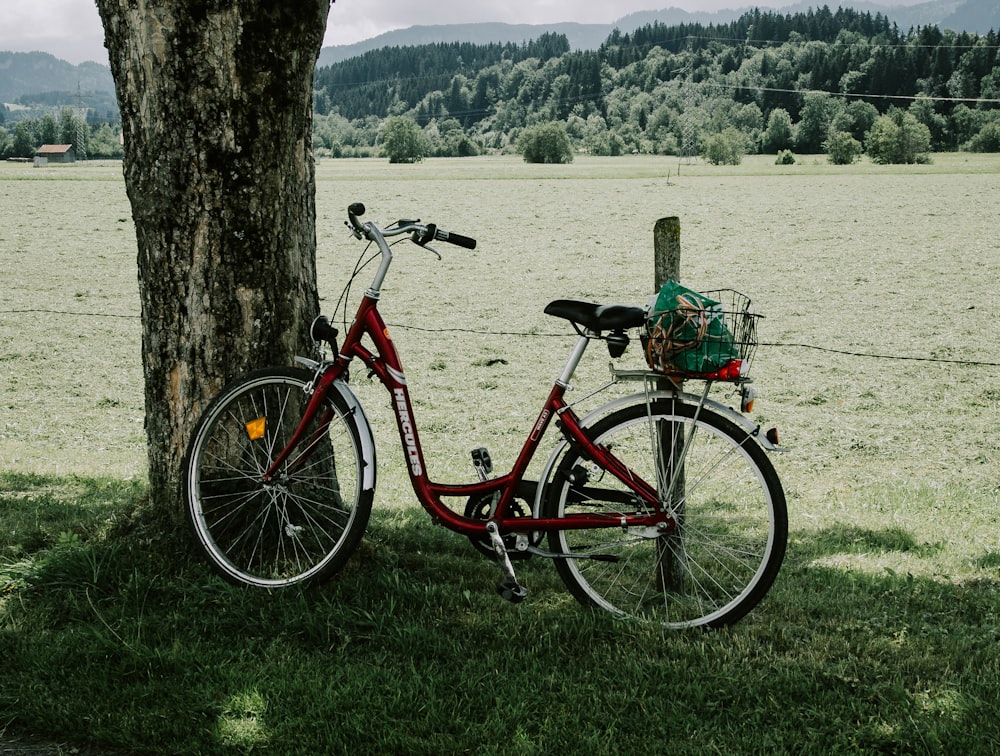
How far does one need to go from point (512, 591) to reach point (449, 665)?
516 millimetres

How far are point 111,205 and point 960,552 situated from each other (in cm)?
4622

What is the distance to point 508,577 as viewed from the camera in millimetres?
4359

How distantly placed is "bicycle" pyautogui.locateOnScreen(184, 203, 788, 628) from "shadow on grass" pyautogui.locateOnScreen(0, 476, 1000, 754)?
232mm

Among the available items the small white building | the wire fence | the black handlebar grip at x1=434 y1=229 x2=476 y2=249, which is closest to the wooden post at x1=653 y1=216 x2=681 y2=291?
the black handlebar grip at x1=434 y1=229 x2=476 y2=249

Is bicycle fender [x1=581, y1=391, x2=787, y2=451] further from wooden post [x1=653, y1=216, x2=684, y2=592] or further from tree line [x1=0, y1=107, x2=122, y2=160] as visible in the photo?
tree line [x1=0, y1=107, x2=122, y2=160]

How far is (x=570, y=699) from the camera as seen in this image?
12.0 feet

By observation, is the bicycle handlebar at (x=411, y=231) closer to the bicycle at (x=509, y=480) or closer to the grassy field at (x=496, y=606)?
the bicycle at (x=509, y=480)

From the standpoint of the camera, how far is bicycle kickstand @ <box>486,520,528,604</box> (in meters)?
4.30

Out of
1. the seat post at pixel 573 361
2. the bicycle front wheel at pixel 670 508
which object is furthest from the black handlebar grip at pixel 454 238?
the bicycle front wheel at pixel 670 508

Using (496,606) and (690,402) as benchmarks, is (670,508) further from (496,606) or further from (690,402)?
(496,606)

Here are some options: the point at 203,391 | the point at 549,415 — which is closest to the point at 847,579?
the point at 549,415

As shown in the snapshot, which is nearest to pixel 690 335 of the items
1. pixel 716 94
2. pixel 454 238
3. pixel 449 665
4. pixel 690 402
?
pixel 690 402

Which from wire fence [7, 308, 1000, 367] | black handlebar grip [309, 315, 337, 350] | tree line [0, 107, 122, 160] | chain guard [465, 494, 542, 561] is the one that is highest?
tree line [0, 107, 122, 160]

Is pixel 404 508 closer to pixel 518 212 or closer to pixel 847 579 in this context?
pixel 847 579
